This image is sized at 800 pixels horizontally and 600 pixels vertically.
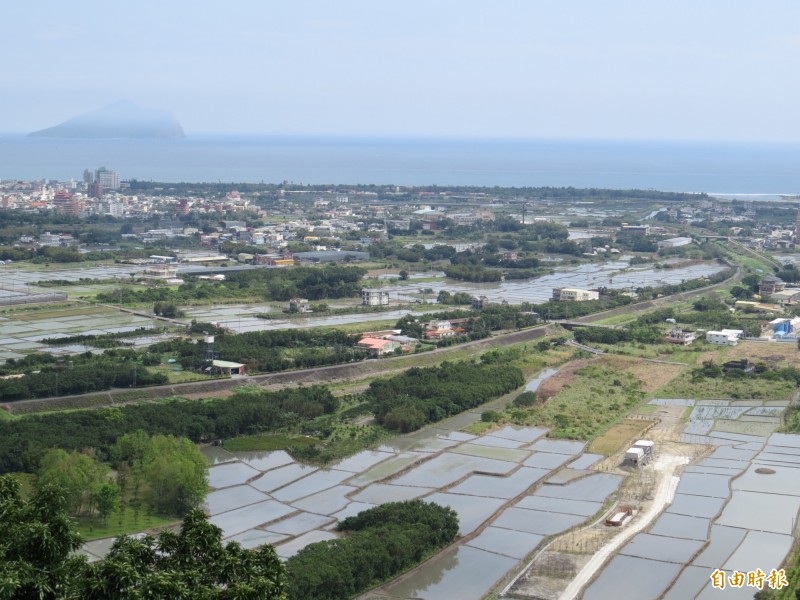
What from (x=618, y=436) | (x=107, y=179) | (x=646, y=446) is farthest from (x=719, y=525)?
(x=107, y=179)

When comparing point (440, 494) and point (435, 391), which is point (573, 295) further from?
point (440, 494)

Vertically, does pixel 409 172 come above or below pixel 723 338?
above

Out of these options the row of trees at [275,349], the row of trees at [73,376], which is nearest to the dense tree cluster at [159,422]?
the row of trees at [73,376]

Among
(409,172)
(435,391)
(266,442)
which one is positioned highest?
(409,172)

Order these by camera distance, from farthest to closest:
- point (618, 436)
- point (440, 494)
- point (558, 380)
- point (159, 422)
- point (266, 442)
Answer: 1. point (558, 380)
2. point (618, 436)
3. point (266, 442)
4. point (159, 422)
5. point (440, 494)

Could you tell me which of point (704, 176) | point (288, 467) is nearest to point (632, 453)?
point (288, 467)

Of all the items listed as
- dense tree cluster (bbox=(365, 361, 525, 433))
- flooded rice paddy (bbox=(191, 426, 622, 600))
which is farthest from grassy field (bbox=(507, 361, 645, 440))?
dense tree cluster (bbox=(365, 361, 525, 433))

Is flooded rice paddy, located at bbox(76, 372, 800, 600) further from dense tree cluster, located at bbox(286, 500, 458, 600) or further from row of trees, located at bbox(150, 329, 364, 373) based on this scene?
row of trees, located at bbox(150, 329, 364, 373)

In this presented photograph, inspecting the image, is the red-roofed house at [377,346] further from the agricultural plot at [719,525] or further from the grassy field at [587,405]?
the agricultural plot at [719,525]
